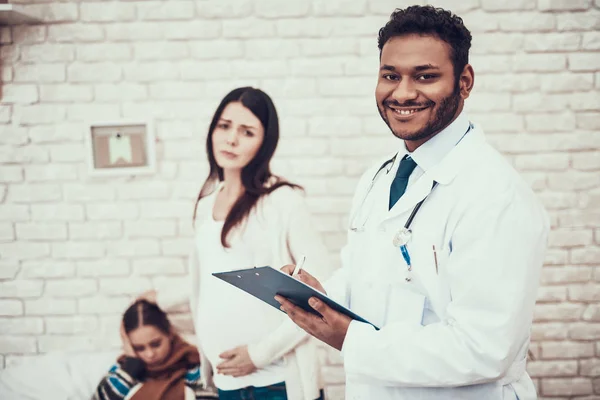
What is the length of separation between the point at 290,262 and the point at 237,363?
1.46 ft

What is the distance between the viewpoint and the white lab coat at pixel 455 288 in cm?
111

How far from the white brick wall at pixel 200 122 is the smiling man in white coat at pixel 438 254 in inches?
33.4

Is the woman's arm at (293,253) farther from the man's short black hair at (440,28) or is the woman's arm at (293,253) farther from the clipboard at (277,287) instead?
the man's short black hair at (440,28)

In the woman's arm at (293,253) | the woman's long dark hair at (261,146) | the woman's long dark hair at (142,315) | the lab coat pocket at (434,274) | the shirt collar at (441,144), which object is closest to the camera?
the lab coat pocket at (434,274)

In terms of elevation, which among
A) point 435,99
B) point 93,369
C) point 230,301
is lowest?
point 93,369

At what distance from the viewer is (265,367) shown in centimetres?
209

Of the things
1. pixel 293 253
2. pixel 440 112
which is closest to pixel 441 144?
pixel 440 112

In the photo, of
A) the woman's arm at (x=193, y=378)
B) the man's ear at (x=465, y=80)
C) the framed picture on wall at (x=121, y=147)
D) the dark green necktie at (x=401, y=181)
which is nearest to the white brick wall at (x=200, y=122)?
the framed picture on wall at (x=121, y=147)

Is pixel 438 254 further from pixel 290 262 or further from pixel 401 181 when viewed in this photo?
pixel 290 262

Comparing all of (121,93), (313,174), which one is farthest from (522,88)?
(121,93)

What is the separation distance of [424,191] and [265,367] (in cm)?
113

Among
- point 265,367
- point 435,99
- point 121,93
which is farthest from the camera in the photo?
point 121,93

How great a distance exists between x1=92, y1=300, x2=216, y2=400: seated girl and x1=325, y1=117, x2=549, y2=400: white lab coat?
104cm

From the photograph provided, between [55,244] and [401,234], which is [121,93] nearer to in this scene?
[55,244]
